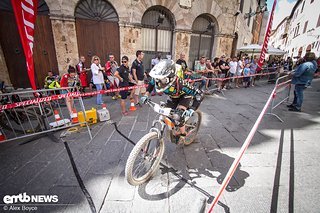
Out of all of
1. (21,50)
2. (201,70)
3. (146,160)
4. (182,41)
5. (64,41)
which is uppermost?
(182,41)

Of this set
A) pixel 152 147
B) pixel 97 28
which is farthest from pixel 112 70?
pixel 152 147

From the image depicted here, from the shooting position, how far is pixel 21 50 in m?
7.28

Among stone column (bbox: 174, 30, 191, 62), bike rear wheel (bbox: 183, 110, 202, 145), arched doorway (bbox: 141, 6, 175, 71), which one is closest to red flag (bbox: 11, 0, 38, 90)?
bike rear wheel (bbox: 183, 110, 202, 145)

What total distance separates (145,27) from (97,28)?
10.0 feet

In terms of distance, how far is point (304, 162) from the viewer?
2984mm

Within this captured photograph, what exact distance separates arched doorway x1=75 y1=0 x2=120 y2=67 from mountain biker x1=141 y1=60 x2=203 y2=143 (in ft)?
23.2

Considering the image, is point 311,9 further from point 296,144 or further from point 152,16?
point 296,144

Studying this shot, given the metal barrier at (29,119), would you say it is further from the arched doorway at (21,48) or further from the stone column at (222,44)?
the stone column at (222,44)

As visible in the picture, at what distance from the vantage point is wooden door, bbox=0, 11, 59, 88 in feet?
22.6

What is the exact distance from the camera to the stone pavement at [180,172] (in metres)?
2.12

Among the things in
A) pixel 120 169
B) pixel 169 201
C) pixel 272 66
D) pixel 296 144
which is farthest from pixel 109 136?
pixel 272 66

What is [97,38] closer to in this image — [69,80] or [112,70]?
[112,70]

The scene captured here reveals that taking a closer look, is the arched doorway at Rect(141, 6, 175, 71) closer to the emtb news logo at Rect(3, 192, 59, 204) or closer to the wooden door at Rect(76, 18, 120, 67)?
the wooden door at Rect(76, 18, 120, 67)

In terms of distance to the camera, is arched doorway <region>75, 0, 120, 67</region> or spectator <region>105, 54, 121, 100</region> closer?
spectator <region>105, 54, 121, 100</region>
